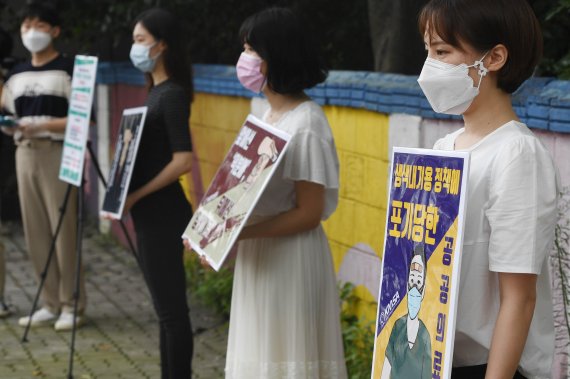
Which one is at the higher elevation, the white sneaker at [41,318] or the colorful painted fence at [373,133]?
the colorful painted fence at [373,133]

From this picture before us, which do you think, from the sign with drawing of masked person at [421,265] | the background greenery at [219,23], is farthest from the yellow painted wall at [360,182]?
the sign with drawing of masked person at [421,265]

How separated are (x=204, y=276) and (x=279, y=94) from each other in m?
4.48

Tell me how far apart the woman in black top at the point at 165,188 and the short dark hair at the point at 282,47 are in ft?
3.78

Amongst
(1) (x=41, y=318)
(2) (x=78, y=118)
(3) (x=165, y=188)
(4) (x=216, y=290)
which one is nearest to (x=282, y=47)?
(3) (x=165, y=188)

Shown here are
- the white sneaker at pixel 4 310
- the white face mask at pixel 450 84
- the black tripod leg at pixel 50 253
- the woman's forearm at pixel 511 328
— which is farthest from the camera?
the white sneaker at pixel 4 310

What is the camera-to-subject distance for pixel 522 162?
238 cm

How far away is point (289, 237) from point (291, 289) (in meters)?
0.20

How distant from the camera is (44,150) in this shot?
7.43m

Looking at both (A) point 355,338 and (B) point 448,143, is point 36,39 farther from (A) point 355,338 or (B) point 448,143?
(B) point 448,143

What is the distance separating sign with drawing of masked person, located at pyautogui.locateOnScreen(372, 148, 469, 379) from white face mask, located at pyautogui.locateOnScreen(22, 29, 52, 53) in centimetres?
508

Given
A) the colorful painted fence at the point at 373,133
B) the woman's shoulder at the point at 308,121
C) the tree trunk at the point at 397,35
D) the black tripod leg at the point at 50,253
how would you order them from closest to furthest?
the woman's shoulder at the point at 308,121 < the colorful painted fence at the point at 373,133 < the black tripod leg at the point at 50,253 < the tree trunk at the point at 397,35

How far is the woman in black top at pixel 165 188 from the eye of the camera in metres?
5.14

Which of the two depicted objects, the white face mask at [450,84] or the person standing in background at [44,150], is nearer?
the white face mask at [450,84]

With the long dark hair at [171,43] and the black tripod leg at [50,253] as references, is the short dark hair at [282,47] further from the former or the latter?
the black tripod leg at [50,253]
